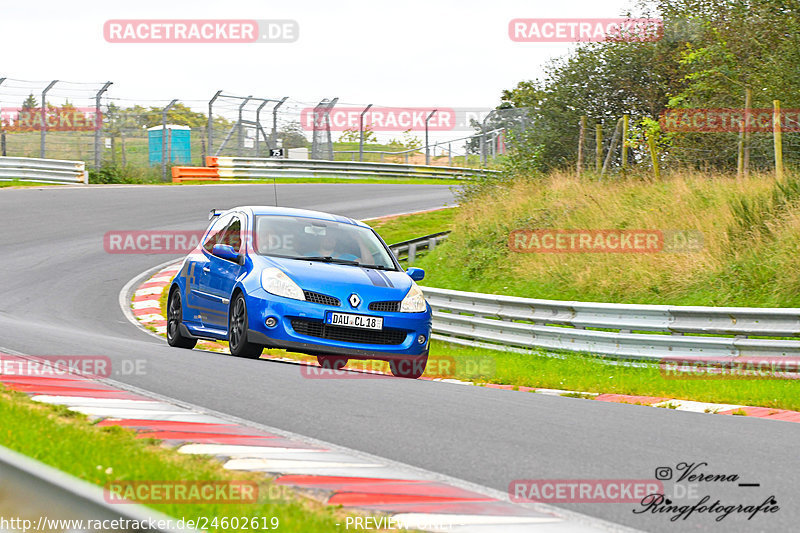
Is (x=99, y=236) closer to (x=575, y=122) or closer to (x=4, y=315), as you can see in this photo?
(x=4, y=315)

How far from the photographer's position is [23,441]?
4859mm

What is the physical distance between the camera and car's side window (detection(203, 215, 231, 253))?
1129cm

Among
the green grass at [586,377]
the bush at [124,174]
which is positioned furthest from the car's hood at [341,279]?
the bush at [124,174]

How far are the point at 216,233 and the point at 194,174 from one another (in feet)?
83.3

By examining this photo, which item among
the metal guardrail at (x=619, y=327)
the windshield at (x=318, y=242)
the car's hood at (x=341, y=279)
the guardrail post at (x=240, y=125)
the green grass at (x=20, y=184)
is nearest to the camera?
the car's hood at (x=341, y=279)

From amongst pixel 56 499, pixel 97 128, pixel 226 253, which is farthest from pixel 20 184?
pixel 56 499

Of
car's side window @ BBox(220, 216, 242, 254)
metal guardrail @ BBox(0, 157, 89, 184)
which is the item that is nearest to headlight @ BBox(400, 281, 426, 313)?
car's side window @ BBox(220, 216, 242, 254)

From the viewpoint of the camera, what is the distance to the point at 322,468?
491 centimetres

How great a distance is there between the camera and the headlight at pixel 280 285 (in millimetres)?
9359

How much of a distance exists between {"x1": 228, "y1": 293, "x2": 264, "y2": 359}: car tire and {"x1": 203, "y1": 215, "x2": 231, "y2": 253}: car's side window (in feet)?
4.78

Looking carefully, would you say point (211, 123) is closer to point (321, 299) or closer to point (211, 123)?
point (211, 123)

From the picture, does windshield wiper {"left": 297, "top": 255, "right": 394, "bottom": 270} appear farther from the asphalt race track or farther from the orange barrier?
the orange barrier

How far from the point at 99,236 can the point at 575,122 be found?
43.1 feet

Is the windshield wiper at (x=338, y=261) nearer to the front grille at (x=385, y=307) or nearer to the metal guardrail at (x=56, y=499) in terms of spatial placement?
the front grille at (x=385, y=307)
